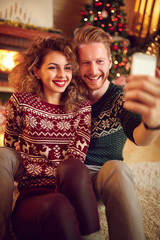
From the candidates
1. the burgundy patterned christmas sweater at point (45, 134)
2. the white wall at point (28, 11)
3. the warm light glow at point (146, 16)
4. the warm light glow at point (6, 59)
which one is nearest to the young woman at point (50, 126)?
the burgundy patterned christmas sweater at point (45, 134)

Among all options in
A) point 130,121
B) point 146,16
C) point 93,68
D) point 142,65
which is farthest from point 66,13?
point 142,65

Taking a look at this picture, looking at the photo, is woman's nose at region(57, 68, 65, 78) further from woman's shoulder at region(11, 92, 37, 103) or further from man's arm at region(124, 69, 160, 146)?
man's arm at region(124, 69, 160, 146)

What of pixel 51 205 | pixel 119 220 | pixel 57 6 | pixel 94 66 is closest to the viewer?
pixel 51 205

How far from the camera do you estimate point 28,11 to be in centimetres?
308

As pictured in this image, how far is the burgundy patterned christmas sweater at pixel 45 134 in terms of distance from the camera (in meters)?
0.97

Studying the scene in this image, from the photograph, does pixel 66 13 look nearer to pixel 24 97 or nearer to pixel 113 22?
pixel 113 22

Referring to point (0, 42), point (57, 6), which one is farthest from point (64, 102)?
point (57, 6)

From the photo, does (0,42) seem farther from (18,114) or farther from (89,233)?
(89,233)

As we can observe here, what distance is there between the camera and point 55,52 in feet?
3.43

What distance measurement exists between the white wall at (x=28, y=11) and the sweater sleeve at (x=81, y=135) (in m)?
2.63

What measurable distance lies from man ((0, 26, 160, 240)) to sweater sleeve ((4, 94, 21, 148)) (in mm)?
123

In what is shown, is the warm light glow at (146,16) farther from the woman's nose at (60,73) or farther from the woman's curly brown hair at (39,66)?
the woman's nose at (60,73)

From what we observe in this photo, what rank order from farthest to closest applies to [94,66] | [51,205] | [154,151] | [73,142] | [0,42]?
[0,42], [154,151], [94,66], [73,142], [51,205]

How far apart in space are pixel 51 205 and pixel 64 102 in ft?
1.93
